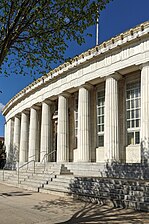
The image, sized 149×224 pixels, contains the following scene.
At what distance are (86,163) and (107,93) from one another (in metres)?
4.76

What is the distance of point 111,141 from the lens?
17.6 metres

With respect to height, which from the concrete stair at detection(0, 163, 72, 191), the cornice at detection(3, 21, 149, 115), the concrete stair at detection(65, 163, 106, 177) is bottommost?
A: the concrete stair at detection(0, 163, 72, 191)

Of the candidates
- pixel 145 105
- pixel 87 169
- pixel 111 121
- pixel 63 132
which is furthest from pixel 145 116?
pixel 63 132

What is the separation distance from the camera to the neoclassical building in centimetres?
1680

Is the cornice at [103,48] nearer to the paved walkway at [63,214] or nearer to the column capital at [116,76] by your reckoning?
the column capital at [116,76]

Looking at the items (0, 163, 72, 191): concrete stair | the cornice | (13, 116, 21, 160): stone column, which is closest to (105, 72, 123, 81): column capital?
the cornice

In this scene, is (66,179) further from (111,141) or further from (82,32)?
(82,32)

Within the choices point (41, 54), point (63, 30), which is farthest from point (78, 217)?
point (63, 30)

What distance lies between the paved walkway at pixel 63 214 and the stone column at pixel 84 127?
321 inches

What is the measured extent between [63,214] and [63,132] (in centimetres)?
1315

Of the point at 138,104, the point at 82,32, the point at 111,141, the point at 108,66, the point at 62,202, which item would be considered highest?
the point at 108,66

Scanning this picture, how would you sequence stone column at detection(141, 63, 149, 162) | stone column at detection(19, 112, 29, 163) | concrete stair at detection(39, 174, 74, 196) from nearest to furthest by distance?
concrete stair at detection(39, 174, 74, 196), stone column at detection(141, 63, 149, 162), stone column at detection(19, 112, 29, 163)

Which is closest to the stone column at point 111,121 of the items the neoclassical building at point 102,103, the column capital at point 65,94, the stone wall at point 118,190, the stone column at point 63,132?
the neoclassical building at point 102,103

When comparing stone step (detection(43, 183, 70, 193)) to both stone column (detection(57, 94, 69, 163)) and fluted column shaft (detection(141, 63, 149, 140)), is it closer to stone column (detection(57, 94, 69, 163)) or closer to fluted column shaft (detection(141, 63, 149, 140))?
fluted column shaft (detection(141, 63, 149, 140))
